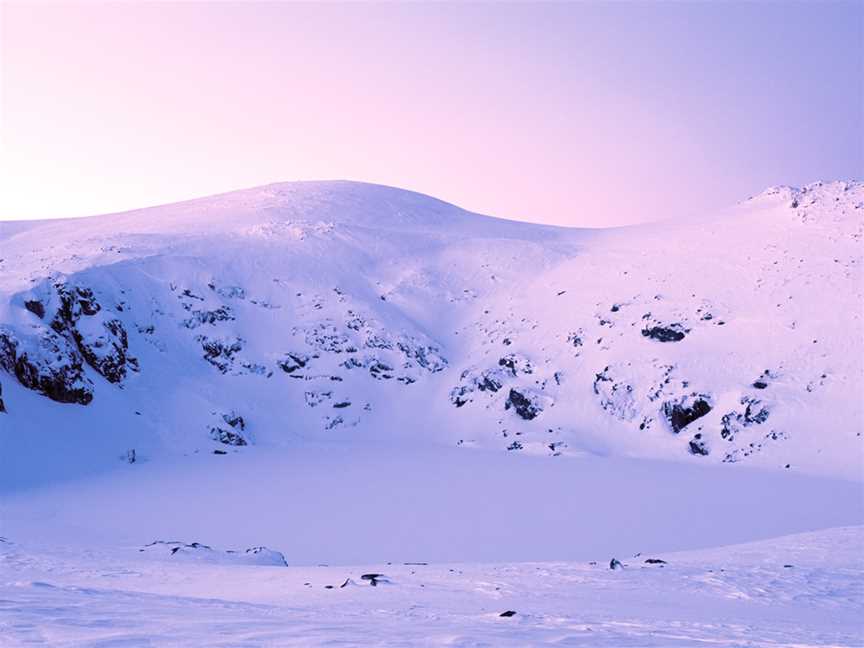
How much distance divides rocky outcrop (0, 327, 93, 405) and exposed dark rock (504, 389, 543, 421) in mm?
21776

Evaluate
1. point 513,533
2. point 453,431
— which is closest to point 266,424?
point 453,431

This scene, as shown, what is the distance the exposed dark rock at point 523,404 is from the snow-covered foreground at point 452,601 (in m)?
20.6

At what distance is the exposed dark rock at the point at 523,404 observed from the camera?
38.3 meters

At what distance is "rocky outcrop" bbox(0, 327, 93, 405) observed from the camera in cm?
3238

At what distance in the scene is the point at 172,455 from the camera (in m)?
33.2

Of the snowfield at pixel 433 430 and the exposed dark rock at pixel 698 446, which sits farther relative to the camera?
the exposed dark rock at pixel 698 446

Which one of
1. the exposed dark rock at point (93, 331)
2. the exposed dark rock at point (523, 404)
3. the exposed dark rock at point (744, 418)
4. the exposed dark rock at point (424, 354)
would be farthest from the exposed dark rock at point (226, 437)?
the exposed dark rock at point (744, 418)

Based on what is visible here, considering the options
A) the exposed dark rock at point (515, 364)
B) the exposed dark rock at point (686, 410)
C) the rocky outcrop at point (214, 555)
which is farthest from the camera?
the exposed dark rock at point (515, 364)

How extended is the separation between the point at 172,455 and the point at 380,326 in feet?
56.9

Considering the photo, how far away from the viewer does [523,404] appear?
38.8 metres

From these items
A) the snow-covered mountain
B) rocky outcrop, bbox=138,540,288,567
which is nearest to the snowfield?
rocky outcrop, bbox=138,540,288,567

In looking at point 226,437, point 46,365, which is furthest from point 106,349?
point 226,437

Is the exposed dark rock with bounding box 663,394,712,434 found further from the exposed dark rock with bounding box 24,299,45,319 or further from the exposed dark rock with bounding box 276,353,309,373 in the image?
the exposed dark rock with bounding box 24,299,45,319

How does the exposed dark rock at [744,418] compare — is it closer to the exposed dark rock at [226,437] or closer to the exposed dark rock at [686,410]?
the exposed dark rock at [686,410]
